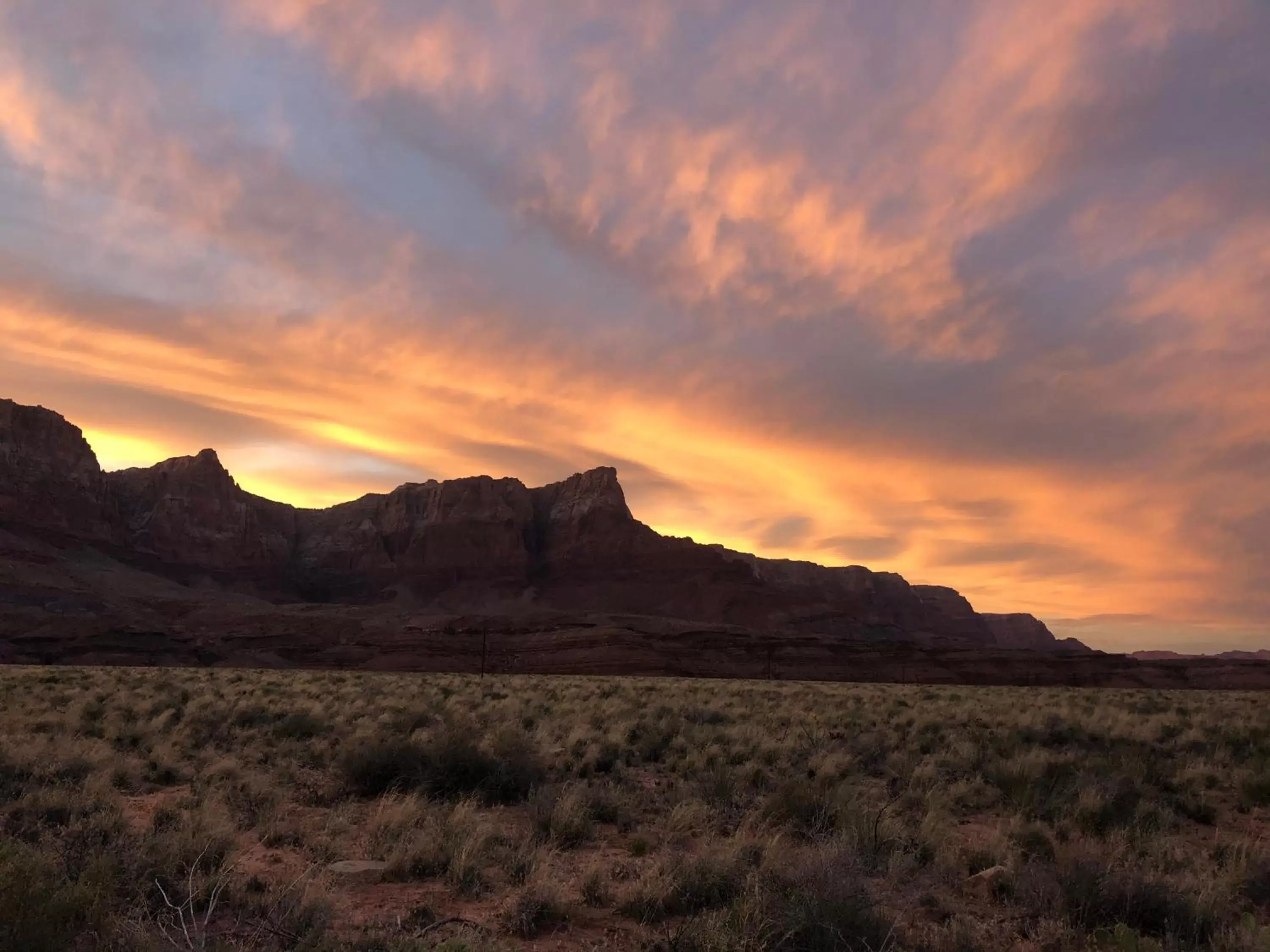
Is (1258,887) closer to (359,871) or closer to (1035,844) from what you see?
(1035,844)

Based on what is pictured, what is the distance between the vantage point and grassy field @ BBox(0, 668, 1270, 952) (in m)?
5.27

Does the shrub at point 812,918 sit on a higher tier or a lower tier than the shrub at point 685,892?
higher

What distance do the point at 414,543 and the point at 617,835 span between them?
131 meters

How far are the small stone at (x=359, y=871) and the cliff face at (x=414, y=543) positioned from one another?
350ft

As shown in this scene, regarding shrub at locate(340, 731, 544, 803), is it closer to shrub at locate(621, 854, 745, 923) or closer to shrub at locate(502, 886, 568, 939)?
shrub at locate(502, 886, 568, 939)

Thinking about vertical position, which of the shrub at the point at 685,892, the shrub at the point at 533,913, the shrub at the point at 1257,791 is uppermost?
the shrub at the point at 1257,791

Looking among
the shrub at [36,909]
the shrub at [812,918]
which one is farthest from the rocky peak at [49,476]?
the shrub at [812,918]

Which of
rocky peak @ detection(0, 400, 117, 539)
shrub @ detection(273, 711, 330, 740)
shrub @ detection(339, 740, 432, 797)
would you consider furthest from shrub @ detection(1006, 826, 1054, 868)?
rocky peak @ detection(0, 400, 117, 539)

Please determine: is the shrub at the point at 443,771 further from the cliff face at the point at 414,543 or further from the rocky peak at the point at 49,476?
the rocky peak at the point at 49,476

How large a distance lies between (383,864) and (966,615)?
208 metres

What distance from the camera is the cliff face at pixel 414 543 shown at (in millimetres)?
111375

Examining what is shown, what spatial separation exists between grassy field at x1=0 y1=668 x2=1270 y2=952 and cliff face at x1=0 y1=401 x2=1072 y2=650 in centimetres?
9972

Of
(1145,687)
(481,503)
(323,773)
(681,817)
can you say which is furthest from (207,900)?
(481,503)

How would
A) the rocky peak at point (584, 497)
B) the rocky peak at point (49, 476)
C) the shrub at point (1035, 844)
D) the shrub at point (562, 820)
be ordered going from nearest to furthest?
the shrub at point (1035, 844) → the shrub at point (562, 820) → the rocky peak at point (49, 476) → the rocky peak at point (584, 497)
